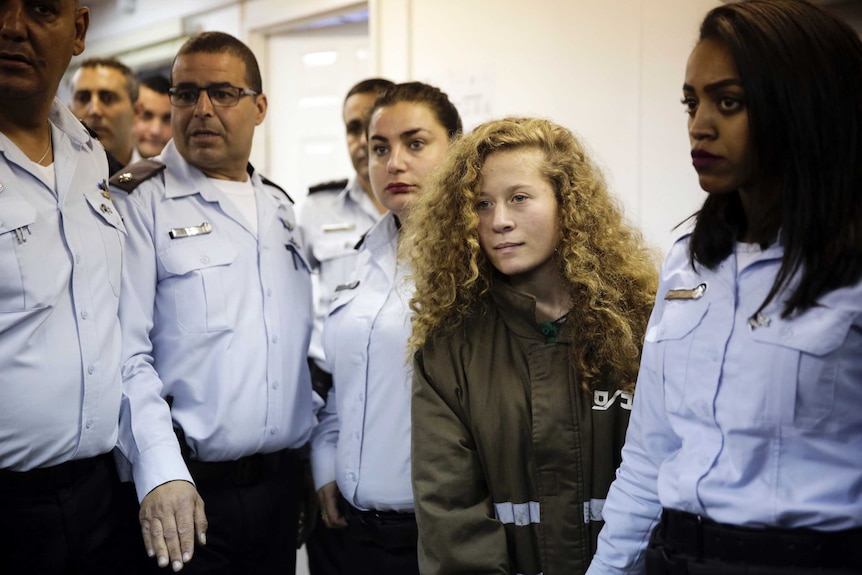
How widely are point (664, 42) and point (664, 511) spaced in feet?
7.03

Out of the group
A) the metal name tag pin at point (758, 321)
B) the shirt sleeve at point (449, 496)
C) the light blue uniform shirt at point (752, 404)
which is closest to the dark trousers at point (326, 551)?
the shirt sleeve at point (449, 496)

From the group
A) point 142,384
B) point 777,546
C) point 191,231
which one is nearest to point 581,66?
point 191,231

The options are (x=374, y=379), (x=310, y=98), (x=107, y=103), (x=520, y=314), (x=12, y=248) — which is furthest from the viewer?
(x=310, y=98)

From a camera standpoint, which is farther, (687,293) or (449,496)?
(449,496)

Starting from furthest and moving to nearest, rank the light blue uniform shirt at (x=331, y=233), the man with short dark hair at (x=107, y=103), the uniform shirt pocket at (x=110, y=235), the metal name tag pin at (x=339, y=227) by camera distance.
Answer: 1. the man with short dark hair at (x=107, y=103)
2. the metal name tag pin at (x=339, y=227)
3. the light blue uniform shirt at (x=331, y=233)
4. the uniform shirt pocket at (x=110, y=235)

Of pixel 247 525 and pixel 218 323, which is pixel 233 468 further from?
pixel 218 323

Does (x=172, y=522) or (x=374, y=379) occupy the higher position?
(x=374, y=379)

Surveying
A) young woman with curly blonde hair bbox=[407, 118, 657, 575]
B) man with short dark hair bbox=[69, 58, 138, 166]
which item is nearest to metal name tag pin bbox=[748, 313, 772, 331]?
young woman with curly blonde hair bbox=[407, 118, 657, 575]

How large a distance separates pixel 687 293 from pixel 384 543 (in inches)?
37.0

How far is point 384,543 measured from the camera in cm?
194

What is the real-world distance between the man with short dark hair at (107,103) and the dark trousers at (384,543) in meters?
2.10

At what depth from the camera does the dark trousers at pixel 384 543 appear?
1924 mm

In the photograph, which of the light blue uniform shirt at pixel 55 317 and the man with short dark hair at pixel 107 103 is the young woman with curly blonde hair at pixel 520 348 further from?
the man with short dark hair at pixel 107 103

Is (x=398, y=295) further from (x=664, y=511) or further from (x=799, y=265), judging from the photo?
(x=799, y=265)
